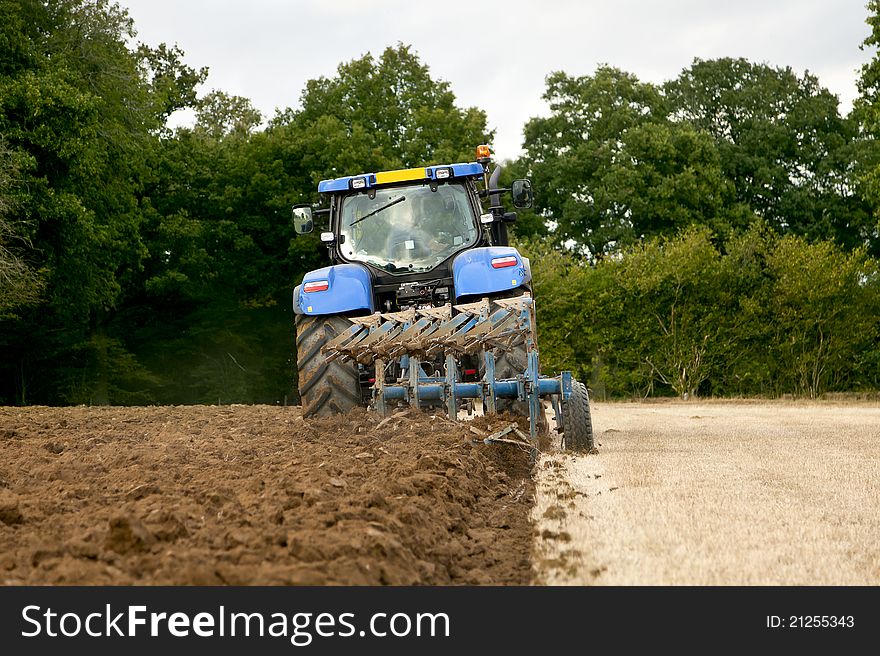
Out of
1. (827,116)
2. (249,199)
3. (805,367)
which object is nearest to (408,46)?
(249,199)

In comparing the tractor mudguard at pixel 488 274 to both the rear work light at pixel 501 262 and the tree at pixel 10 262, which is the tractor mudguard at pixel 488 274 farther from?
the tree at pixel 10 262

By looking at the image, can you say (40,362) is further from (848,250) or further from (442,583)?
(442,583)

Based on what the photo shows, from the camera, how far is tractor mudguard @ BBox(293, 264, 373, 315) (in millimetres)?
8695

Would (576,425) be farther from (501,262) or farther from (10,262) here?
(10,262)

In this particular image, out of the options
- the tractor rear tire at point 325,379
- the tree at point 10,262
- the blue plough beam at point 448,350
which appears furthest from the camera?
the tree at point 10,262

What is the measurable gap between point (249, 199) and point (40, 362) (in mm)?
7218

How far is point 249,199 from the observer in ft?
100

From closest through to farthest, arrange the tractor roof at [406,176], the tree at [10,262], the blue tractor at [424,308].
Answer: the blue tractor at [424,308] → the tractor roof at [406,176] → the tree at [10,262]

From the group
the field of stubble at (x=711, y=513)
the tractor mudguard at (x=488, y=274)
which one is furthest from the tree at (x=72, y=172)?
the field of stubble at (x=711, y=513)

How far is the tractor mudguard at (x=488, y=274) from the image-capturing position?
28.1ft

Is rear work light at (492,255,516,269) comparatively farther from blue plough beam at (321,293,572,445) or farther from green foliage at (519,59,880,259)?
green foliage at (519,59,880,259)

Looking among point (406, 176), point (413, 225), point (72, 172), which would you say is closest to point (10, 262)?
point (72, 172)

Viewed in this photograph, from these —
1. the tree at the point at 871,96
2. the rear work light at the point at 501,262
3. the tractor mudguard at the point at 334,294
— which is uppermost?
the tree at the point at 871,96

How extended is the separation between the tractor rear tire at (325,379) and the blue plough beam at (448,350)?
251 millimetres
